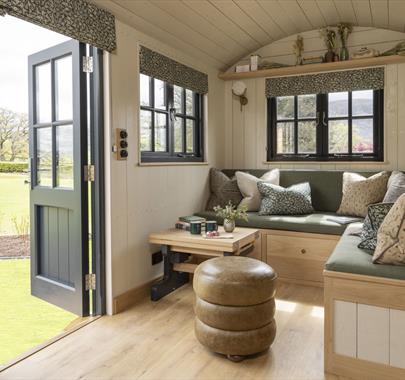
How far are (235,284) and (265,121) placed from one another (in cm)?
264

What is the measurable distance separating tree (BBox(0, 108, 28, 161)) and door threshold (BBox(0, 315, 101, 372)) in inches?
74.7

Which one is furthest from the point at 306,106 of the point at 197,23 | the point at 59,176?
the point at 59,176

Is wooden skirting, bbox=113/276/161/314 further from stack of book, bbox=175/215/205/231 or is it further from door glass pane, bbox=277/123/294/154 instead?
door glass pane, bbox=277/123/294/154

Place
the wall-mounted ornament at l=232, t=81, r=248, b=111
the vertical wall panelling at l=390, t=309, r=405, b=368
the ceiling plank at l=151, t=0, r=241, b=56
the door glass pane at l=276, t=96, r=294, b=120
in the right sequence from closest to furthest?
1. the vertical wall panelling at l=390, t=309, r=405, b=368
2. the ceiling plank at l=151, t=0, r=241, b=56
3. the door glass pane at l=276, t=96, r=294, b=120
4. the wall-mounted ornament at l=232, t=81, r=248, b=111

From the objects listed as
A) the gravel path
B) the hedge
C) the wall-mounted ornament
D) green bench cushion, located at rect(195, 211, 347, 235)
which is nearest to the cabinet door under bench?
green bench cushion, located at rect(195, 211, 347, 235)

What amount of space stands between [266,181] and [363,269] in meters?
2.04

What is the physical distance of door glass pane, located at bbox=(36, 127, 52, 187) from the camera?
2.84 meters

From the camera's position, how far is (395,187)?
3084 mm

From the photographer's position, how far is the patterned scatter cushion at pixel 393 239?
181cm

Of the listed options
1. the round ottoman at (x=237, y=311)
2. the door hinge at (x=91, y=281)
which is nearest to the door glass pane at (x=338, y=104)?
the round ottoman at (x=237, y=311)

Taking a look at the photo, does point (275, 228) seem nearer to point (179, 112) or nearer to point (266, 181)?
point (266, 181)

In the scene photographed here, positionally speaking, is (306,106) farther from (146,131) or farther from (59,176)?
(59,176)

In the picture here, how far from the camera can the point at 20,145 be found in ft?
12.2

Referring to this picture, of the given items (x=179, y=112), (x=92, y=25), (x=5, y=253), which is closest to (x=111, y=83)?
(x=92, y=25)
